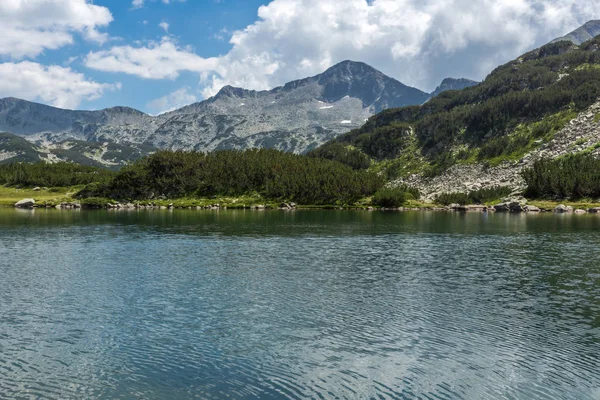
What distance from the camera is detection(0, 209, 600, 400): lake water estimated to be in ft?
84.7

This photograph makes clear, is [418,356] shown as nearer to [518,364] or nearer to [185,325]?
[518,364]

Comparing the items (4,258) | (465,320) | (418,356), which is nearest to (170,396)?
(418,356)

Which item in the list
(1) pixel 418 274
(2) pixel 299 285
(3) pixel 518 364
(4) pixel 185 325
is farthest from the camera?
(1) pixel 418 274

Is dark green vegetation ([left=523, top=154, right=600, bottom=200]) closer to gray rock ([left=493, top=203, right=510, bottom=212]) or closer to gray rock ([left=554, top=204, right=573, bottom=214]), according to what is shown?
gray rock ([left=554, top=204, right=573, bottom=214])

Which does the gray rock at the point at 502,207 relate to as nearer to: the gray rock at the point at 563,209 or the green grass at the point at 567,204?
the green grass at the point at 567,204

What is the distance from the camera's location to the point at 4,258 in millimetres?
66562

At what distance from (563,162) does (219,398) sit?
693 ft

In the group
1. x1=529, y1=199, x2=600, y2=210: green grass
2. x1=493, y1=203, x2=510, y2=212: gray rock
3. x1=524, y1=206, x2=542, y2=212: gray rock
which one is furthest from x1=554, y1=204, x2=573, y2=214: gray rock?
x1=493, y1=203, x2=510, y2=212: gray rock

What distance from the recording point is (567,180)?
184500 mm

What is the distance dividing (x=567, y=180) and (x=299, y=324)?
18196 centimetres

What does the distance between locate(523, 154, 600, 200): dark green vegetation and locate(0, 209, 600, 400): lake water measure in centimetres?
12179

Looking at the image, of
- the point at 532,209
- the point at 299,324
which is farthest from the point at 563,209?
the point at 299,324

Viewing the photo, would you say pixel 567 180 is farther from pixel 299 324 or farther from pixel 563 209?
pixel 299 324

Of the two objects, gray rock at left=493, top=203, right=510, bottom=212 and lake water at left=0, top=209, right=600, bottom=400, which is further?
gray rock at left=493, top=203, right=510, bottom=212
